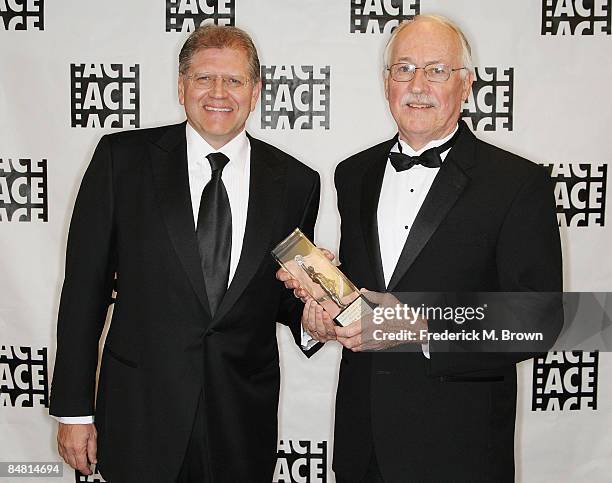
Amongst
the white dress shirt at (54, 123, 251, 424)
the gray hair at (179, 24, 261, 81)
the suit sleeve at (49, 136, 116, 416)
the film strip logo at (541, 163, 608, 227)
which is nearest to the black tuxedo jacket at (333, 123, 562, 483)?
the white dress shirt at (54, 123, 251, 424)

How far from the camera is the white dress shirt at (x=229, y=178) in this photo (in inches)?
88.3

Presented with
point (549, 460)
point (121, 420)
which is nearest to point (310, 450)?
point (549, 460)

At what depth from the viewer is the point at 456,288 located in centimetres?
212

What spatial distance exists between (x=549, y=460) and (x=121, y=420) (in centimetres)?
204

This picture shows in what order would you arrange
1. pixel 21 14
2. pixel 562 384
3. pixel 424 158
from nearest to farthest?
pixel 424 158 → pixel 21 14 → pixel 562 384

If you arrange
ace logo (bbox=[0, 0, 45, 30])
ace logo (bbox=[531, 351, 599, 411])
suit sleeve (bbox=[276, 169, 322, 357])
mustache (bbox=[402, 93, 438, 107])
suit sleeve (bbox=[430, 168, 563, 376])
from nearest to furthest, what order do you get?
suit sleeve (bbox=[430, 168, 563, 376]) < mustache (bbox=[402, 93, 438, 107]) < suit sleeve (bbox=[276, 169, 322, 357]) < ace logo (bbox=[0, 0, 45, 30]) < ace logo (bbox=[531, 351, 599, 411])

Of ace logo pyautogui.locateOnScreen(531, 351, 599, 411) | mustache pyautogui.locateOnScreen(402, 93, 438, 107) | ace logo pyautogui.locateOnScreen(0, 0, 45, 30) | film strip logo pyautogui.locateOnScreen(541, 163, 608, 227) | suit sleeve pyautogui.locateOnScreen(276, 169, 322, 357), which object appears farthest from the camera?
ace logo pyautogui.locateOnScreen(531, 351, 599, 411)

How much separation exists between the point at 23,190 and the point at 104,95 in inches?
20.9

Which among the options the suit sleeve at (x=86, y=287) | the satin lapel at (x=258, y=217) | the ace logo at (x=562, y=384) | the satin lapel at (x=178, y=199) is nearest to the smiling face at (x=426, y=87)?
the satin lapel at (x=258, y=217)

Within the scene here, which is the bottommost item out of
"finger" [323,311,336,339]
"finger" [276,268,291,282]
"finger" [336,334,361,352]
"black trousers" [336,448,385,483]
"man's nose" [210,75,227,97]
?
"black trousers" [336,448,385,483]

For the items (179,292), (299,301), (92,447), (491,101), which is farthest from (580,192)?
(92,447)

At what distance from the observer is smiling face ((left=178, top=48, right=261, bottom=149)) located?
2240 mm

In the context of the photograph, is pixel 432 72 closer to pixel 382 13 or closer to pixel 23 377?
pixel 382 13

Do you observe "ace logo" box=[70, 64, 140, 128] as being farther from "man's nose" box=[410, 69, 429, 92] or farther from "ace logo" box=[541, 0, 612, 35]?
"ace logo" box=[541, 0, 612, 35]
